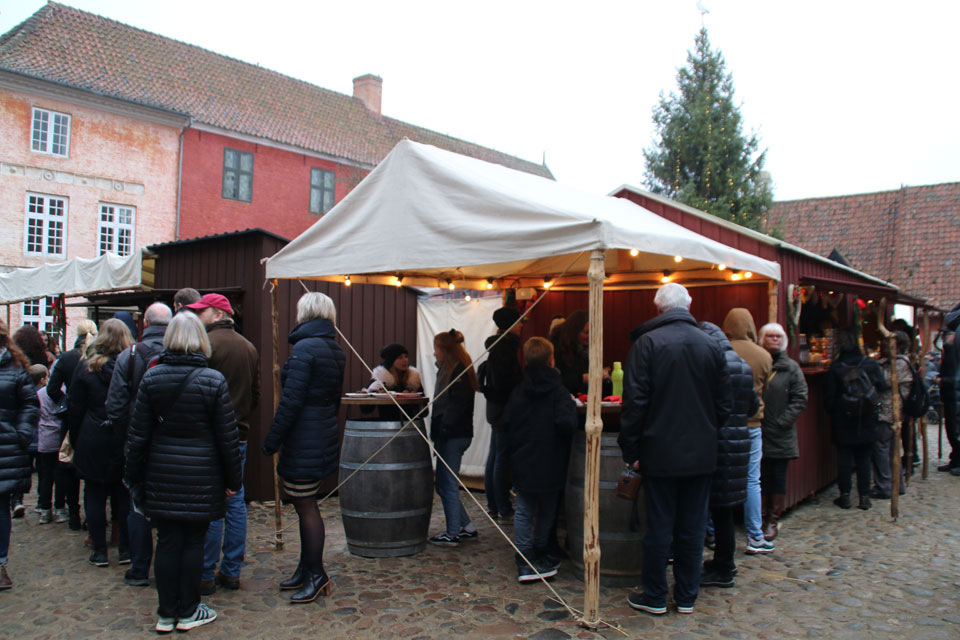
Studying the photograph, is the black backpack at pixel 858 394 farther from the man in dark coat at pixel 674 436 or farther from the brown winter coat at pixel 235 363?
the brown winter coat at pixel 235 363

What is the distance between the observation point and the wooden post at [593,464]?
3803mm

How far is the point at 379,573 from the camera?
4.75 metres

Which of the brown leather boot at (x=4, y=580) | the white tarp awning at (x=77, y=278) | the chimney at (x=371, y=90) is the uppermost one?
the chimney at (x=371, y=90)

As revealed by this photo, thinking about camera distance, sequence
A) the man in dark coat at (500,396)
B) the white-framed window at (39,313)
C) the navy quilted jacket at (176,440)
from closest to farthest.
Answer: the navy quilted jacket at (176,440)
the man in dark coat at (500,396)
the white-framed window at (39,313)

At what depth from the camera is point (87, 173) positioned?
19906mm

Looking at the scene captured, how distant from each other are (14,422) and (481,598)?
3097 mm

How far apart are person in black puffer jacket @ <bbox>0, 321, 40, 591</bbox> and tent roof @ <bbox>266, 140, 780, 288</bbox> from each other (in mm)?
1701

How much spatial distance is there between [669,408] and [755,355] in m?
1.71

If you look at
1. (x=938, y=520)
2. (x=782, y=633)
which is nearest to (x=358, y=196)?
(x=782, y=633)

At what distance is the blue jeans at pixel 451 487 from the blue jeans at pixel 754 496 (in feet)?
7.04

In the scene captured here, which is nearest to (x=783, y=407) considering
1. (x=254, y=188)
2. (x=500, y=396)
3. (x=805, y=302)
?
(x=805, y=302)

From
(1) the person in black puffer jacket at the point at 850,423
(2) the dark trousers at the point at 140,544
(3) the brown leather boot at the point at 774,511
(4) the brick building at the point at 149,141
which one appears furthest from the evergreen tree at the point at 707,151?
(2) the dark trousers at the point at 140,544

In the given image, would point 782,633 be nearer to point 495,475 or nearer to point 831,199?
point 495,475

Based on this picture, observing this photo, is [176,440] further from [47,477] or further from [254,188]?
[254,188]
